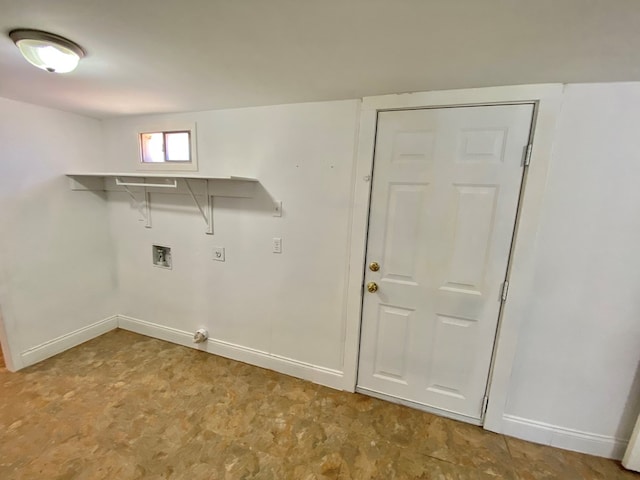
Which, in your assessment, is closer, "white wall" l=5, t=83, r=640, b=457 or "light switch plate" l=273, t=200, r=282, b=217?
"white wall" l=5, t=83, r=640, b=457

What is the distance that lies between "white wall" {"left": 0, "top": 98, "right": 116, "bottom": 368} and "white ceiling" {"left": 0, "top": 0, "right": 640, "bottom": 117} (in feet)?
1.94

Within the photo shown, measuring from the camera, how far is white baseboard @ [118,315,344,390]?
7.02ft

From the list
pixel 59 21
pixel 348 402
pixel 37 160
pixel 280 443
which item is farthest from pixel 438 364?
pixel 37 160

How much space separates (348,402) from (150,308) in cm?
210

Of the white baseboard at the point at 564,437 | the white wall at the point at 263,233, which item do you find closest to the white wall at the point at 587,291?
the white baseboard at the point at 564,437

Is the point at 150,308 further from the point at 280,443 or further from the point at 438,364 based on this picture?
the point at 438,364

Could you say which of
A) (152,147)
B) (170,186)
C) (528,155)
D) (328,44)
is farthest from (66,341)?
(528,155)

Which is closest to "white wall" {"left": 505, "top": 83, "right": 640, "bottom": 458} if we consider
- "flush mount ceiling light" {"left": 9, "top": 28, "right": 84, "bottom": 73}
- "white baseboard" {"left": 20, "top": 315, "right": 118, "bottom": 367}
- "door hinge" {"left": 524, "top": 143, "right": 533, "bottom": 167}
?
"door hinge" {"left": 524, "top": 143, "right": 533, "bottom": 167}

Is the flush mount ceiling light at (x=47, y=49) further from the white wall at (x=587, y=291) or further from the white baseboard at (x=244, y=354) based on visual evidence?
the white wall at (x=587, y=291)

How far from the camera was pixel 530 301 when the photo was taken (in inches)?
63.7

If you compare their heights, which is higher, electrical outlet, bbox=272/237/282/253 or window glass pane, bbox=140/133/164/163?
window glass pane, bbox=140/133/164/163

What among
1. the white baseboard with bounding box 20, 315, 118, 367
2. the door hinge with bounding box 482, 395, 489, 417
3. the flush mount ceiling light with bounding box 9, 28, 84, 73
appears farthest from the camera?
the white baseboard with bounding box 20, 315, 118, 367

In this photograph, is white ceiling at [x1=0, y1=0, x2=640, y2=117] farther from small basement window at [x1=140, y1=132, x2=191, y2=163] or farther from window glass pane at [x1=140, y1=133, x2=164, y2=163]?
window glass pane at [x1=140, y1=133, x2=164, y2=163]

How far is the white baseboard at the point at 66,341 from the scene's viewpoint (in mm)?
2258
